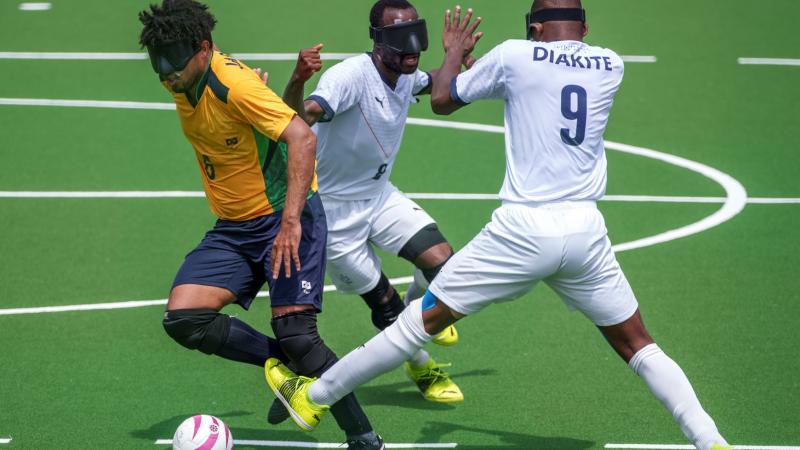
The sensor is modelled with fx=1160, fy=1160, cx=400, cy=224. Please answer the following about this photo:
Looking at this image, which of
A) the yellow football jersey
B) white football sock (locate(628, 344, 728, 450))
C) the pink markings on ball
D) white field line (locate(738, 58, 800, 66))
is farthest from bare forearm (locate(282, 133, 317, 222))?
white field line (locate(738, 58, 800, 66))

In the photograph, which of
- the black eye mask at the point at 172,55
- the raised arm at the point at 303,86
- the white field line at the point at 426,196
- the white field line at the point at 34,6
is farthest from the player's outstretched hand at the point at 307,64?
the white field line at the point at 34,6

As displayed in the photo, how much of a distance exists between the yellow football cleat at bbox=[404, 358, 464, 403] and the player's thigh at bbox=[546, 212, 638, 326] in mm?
1514

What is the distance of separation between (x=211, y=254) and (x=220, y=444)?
3.47 feet

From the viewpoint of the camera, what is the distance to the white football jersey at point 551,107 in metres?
5.78

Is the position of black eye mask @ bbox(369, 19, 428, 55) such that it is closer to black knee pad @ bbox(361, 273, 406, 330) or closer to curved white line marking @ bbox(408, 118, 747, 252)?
black knee pad @ bbox(361, 273, 406, 330)

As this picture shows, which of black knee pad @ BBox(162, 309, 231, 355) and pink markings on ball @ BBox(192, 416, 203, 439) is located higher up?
black knee pad @ BBox(162, 309, 231, 355)

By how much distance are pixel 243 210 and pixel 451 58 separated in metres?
1.45

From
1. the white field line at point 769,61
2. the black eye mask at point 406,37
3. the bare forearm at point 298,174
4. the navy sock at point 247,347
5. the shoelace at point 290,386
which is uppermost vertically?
the black eye mask at point 406,37

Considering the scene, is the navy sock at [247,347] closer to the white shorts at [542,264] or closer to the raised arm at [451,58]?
the white shorts at [542,264]

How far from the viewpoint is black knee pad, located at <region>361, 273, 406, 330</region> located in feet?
24.9

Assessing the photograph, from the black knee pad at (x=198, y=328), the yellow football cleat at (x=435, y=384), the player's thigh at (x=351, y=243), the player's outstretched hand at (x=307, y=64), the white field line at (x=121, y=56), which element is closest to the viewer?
the black knee pad at (x=198, y=328)

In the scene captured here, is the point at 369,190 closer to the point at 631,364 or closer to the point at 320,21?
the point at 631,364

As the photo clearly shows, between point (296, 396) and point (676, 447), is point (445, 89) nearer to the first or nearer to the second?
point (296, 396)

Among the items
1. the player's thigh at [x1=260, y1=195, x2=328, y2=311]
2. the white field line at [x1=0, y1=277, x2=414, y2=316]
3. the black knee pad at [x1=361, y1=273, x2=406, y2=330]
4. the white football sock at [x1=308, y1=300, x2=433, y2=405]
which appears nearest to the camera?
the white football sock at [x1=308, y1=300, x2=433, y2=405]
